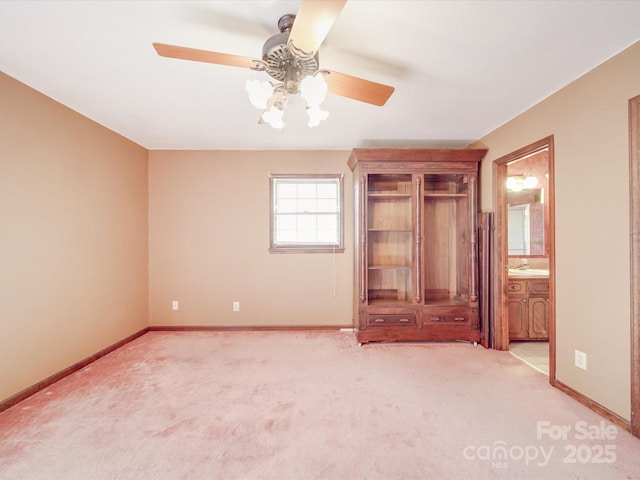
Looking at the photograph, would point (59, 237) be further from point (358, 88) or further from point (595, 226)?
point (595, 226)

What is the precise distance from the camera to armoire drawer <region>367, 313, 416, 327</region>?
3.37 m

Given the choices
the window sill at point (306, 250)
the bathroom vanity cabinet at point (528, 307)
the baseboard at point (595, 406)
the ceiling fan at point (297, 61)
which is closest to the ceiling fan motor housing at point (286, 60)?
the ceiling fan at point (297, 61)

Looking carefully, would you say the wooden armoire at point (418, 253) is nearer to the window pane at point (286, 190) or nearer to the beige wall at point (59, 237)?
the window pane at point (286, 190)

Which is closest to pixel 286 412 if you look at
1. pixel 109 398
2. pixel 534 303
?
pixel 109 398

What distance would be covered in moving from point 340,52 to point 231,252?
2859 millimetres

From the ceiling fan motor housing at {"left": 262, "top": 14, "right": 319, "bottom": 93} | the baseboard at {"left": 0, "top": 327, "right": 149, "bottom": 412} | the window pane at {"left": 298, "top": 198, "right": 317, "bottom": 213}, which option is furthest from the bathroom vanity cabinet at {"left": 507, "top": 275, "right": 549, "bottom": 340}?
the baseboard at {"left": 0, "top": 327, "right": 149, "bottom": 412}

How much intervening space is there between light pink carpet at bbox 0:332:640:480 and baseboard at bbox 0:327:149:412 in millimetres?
73

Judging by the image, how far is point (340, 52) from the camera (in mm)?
1905

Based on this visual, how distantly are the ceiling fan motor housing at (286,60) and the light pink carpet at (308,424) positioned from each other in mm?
2152

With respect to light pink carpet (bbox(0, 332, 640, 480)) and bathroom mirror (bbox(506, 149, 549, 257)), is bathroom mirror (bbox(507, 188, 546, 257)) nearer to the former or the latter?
bathroom mirror (bbox(506, 149, 549, 257))

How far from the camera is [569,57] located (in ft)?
6.40

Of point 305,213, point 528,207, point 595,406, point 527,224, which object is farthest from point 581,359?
point 305,213

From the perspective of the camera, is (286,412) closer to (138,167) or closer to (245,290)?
(245,290)

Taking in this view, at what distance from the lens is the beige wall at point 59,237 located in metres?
2.19
